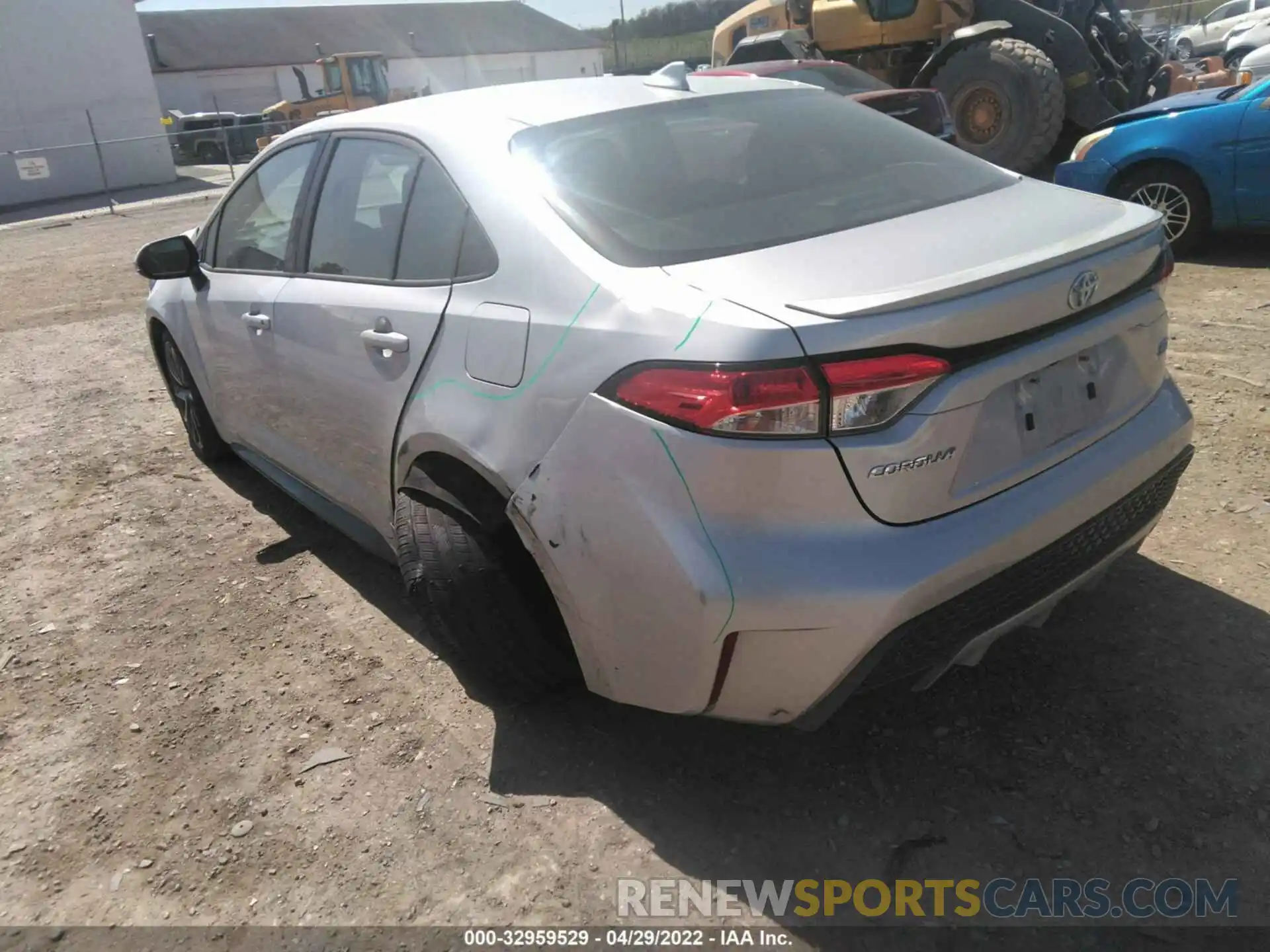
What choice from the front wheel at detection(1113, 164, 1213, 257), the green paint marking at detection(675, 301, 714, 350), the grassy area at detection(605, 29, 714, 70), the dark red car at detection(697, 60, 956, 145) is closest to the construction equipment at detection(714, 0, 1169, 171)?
the dark red car at detection(697, 60, 956, 145)

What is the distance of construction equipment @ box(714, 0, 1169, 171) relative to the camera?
10086mm

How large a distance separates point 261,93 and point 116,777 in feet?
163

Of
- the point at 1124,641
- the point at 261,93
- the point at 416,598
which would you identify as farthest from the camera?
the point at 261,93

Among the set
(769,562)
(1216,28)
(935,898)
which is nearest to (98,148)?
(769,562)

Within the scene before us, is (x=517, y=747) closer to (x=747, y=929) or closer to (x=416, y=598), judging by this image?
(x=416, y=598)

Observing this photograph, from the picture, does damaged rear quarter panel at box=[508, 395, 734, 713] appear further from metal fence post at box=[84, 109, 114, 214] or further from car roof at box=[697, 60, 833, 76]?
metal fence post at box=[84, 109, 114, 214]

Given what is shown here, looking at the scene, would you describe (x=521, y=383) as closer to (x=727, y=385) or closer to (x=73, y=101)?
(x=727, y=385)

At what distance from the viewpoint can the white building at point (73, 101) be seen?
2359cm

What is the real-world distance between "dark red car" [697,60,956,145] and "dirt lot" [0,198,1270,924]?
20.0 feet

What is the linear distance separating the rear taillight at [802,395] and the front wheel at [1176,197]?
5.72 metres

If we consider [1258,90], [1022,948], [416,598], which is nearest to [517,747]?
[416,598]

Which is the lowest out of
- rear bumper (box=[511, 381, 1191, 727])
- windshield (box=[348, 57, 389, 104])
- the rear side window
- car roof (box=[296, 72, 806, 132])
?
rear bumper (box=[511, 381, 1191, 727])

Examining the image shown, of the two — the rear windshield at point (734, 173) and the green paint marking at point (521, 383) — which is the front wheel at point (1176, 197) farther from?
the green paint marking at point (521, 383)

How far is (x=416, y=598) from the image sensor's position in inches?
106
